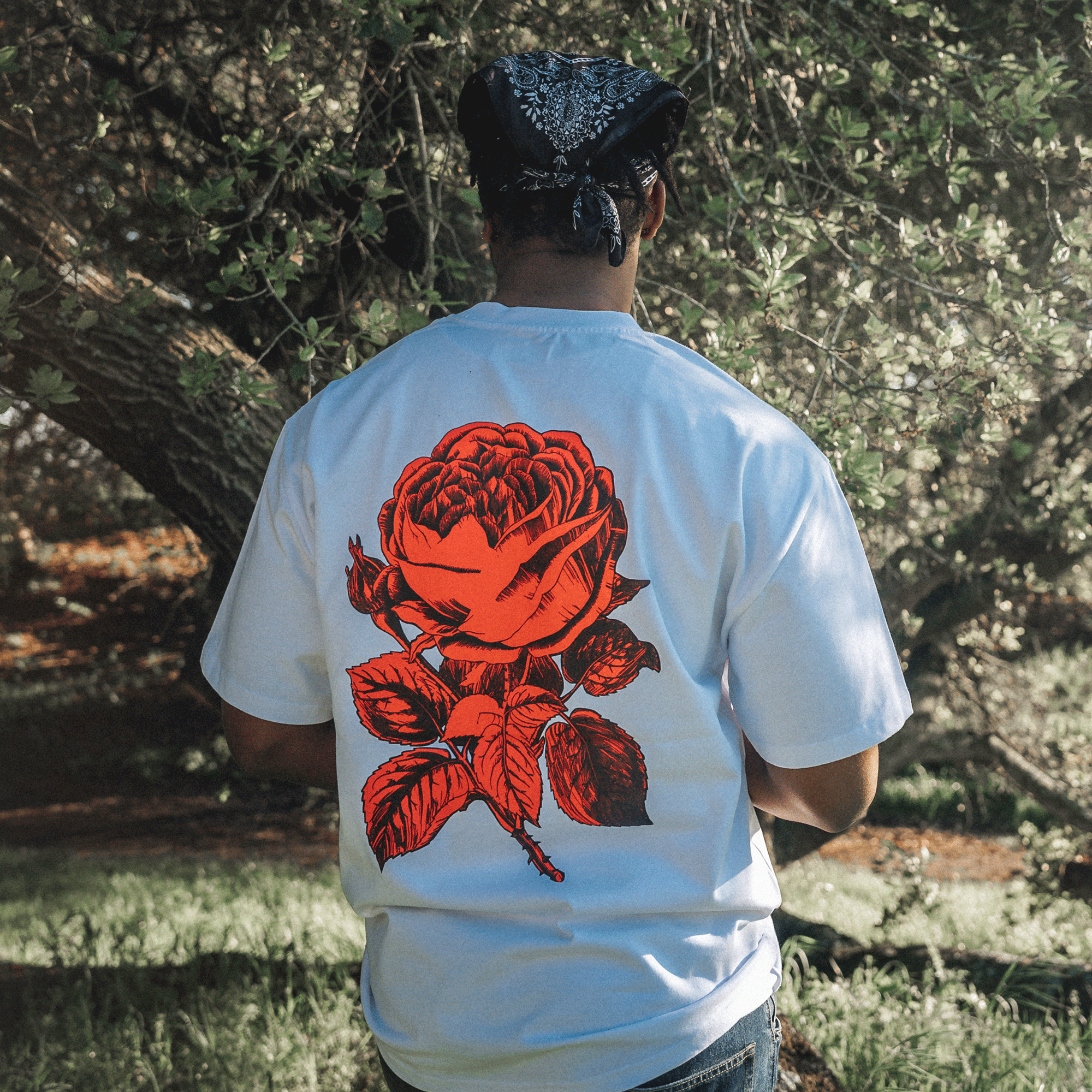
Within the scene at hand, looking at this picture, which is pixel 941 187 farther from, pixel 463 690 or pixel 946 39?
pixel 463 690

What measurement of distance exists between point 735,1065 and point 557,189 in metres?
1.18

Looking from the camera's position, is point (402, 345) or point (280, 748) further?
point (280, 748)

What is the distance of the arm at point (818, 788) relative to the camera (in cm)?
119

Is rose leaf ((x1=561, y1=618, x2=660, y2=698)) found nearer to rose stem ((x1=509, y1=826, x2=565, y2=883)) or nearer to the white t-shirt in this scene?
the white t-shirt

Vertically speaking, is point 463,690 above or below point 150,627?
above

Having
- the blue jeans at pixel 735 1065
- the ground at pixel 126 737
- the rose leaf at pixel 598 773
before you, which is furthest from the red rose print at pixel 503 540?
the ground at pixel 126 737

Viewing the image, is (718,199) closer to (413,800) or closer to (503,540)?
(503,540)

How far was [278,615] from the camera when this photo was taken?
1310 millimetres

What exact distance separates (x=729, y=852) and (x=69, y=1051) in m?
2.87

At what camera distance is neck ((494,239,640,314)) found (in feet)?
4.05

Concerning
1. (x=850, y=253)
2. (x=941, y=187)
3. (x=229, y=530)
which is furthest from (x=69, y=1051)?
(x=941, y=187)

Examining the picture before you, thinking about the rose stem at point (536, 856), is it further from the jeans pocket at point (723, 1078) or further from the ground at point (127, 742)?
the ground at point (127, 742)

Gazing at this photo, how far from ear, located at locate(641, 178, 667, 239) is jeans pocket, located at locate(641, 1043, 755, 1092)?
113 cm

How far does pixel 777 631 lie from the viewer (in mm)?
1089
